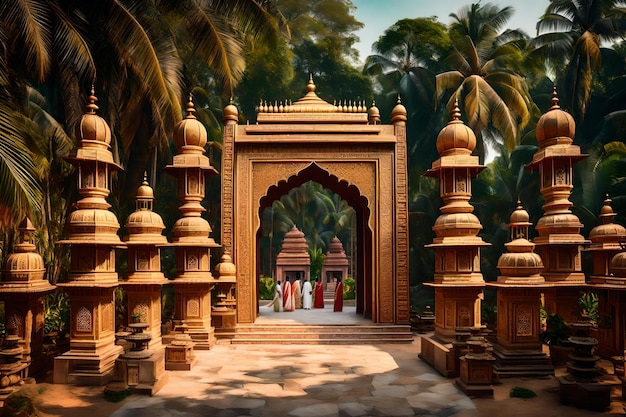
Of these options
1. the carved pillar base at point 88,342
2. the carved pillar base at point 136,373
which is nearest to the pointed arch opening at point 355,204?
the carved pillar base at point 88,342

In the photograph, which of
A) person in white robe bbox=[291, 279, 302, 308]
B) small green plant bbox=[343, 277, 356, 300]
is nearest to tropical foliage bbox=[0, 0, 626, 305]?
small green plant bbox=[343, 277, 356, 300]

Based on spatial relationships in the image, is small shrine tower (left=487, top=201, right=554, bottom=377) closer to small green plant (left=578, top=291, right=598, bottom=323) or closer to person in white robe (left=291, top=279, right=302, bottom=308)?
small green plant (left=578, top=291, right=598, bottom=323)

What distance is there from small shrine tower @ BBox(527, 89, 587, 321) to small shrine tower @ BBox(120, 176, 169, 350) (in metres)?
7.69

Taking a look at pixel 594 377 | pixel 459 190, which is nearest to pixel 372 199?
pixel 459 190

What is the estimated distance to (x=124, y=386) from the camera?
330 inches

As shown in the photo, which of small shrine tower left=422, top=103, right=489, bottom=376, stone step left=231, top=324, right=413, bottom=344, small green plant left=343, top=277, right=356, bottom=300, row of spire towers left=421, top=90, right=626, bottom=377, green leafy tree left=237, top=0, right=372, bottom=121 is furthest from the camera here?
green leafy tree left=237, top=0, right=372, bottom=121

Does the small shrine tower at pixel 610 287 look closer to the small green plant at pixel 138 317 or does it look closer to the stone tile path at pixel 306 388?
the stone tile path at pixel 306 388

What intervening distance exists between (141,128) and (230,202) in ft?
21.3

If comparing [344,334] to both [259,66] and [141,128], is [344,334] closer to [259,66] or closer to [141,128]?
[141,128]

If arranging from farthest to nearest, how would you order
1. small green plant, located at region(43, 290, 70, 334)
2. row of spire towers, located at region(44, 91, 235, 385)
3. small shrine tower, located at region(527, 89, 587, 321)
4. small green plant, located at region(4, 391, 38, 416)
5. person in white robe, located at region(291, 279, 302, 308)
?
person in white robe, located at region(291, 279, 302, 308)
small green plant, located at region(43, 290, 70, 334)
small shrine tower, located at region(527, 89, 587, 321)
row of spire towers, located at region(44, 91, 235, 385)
small green plant, located at region(4, 391, 38, 416)

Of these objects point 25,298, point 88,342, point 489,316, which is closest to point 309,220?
point 489,316

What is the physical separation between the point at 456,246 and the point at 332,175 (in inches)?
166

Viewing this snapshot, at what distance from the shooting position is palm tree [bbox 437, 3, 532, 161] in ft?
75.6

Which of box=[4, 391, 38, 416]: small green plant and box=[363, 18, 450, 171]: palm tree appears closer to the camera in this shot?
box=[4, 391, 38, 416]: small green plant
